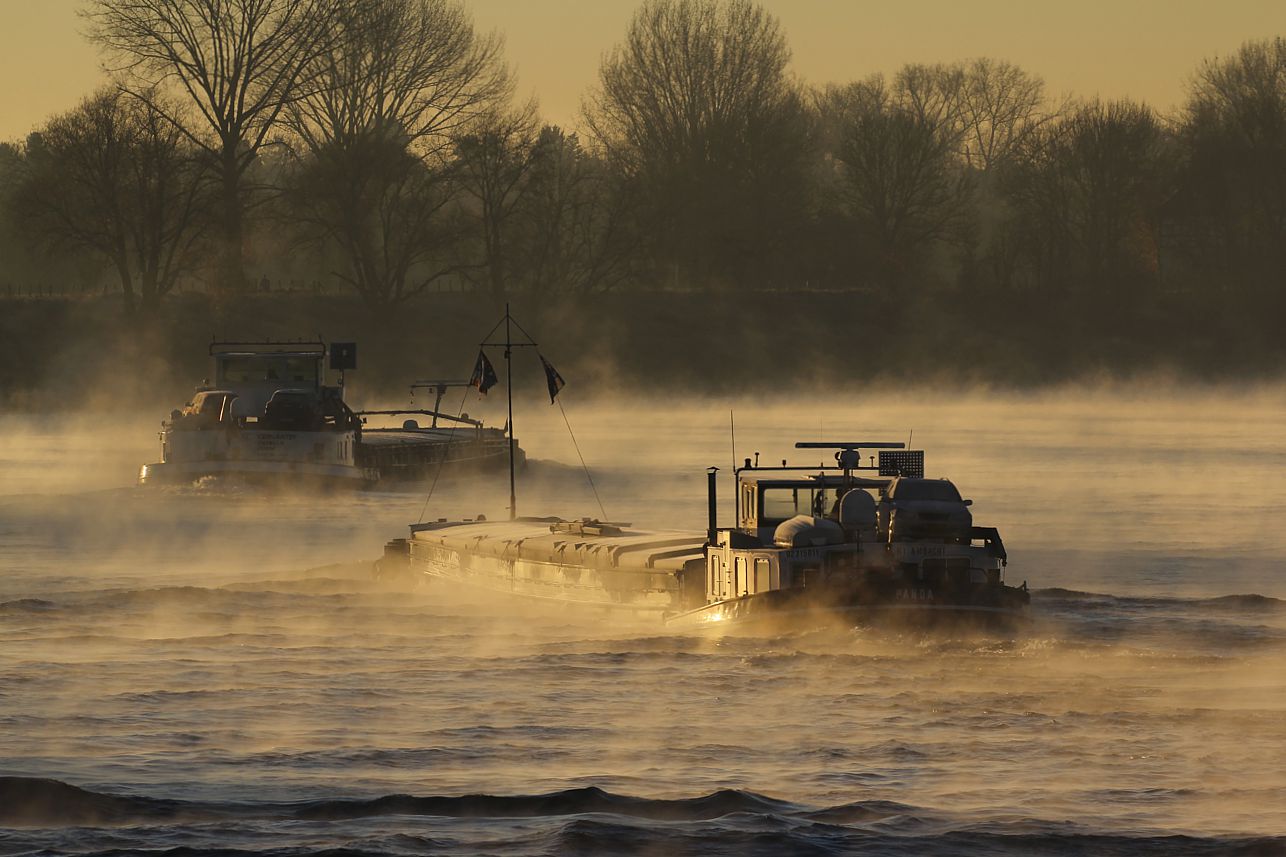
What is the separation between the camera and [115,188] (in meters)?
119

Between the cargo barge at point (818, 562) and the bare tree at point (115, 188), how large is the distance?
78.1 metres

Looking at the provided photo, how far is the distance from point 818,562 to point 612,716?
796cm

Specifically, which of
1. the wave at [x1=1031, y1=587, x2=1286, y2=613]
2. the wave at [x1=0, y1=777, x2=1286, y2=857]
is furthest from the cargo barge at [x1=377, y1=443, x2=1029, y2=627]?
the wave at [x1=0, y1=777, x2=1286, y2=857]

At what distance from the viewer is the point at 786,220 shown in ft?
454

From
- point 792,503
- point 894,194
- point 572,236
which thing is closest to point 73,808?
point 792,503

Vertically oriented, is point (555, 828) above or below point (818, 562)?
below

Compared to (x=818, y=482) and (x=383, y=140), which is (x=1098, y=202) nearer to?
(x=383, y=140)

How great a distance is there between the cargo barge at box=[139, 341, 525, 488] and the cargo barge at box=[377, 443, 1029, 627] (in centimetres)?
3356

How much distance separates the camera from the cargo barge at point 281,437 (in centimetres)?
7900

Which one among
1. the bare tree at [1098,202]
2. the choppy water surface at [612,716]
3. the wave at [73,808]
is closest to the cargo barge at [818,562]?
the choppy water surface at [612,716]

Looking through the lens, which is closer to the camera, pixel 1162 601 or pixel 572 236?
pixel 1162 601

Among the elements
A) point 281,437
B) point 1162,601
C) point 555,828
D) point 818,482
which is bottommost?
point 555,828

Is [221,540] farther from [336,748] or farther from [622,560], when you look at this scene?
[336,748]

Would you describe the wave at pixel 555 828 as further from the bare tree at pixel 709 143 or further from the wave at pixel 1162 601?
the bare tree at pixel 709 143
